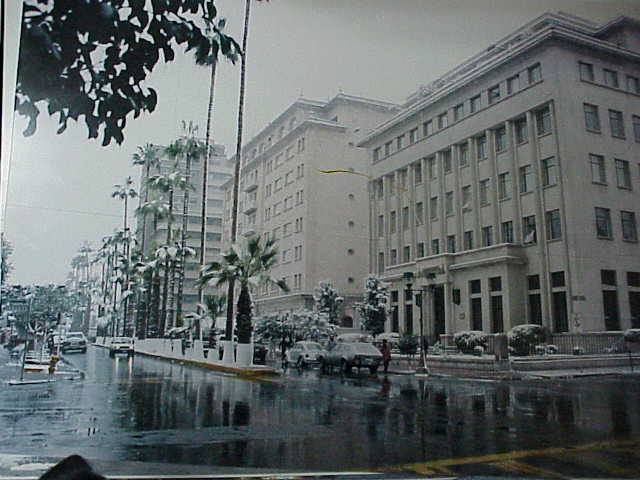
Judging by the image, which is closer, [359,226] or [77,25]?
[77,25]

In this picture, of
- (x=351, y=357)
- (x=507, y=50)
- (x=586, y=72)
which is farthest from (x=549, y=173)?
(x=351, y=357)

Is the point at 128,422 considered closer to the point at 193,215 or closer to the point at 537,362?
the point at 193,215

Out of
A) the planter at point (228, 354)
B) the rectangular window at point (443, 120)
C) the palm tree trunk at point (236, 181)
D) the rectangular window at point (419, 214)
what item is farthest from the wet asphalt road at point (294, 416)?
the rectangular window at point (443, 120)

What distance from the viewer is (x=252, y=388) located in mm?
4645

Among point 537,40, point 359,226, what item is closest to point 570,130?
point 537,40

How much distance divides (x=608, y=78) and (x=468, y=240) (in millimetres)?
1719

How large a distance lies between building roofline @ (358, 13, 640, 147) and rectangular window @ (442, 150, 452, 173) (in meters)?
0.45

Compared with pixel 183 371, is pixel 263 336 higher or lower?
higher

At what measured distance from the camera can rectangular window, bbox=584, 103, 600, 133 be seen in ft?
14.2

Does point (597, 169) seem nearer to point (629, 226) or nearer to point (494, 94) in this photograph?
point (629, 226)

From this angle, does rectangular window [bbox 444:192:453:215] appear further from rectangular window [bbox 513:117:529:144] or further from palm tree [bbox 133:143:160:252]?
palm tree [bbox 133:143:160:252]

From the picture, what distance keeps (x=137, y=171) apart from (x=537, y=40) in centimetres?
322

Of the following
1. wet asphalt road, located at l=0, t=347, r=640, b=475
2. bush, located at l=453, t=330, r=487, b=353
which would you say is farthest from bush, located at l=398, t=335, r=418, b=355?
bush, located at l=453, t=330, r=487, b=353

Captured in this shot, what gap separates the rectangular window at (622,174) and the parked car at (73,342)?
4278mm
